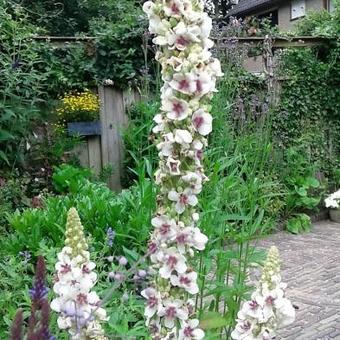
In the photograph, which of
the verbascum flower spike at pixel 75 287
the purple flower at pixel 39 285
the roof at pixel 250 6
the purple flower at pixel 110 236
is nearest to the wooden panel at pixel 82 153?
the purple flower at pixel 110 236

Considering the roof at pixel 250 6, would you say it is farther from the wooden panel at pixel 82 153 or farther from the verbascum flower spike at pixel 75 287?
the verbascum flower spike at pixel 75 287

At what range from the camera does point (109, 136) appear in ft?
20.5

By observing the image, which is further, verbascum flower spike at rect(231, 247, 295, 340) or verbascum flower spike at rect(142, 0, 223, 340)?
verbascum flower spike at rect(231, 247, 295, 340)

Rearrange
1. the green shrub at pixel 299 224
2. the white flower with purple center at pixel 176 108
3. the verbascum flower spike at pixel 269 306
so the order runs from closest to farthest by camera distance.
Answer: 1. the white flower with purple center at pixel 176 108
2. the verbascum flower spike at pixel 269 306
3. the green shrub at pixel 299 224

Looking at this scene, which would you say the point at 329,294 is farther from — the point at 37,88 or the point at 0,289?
the point at 37,88

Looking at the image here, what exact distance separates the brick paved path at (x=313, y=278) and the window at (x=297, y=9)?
11423 millimetres

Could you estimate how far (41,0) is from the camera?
40.7 feet

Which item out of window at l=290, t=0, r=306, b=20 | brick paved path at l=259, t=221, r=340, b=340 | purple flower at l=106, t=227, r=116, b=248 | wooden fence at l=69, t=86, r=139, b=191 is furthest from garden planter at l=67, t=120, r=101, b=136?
window at l=290, t=0, r=306, b=20

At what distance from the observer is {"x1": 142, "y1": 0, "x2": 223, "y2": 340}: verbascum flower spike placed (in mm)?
1373

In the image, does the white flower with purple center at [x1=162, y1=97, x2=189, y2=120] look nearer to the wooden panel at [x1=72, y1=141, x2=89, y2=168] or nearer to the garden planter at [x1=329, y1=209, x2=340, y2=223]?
the wooden panel at [x1=72, y1=141, x2=89, y2=168]

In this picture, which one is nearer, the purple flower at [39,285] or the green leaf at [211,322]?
the purple flower at [39,285]

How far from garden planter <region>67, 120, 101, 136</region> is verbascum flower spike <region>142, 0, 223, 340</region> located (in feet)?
15.1

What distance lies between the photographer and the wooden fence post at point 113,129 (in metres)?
6.23

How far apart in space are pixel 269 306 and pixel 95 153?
4817 millimetres
